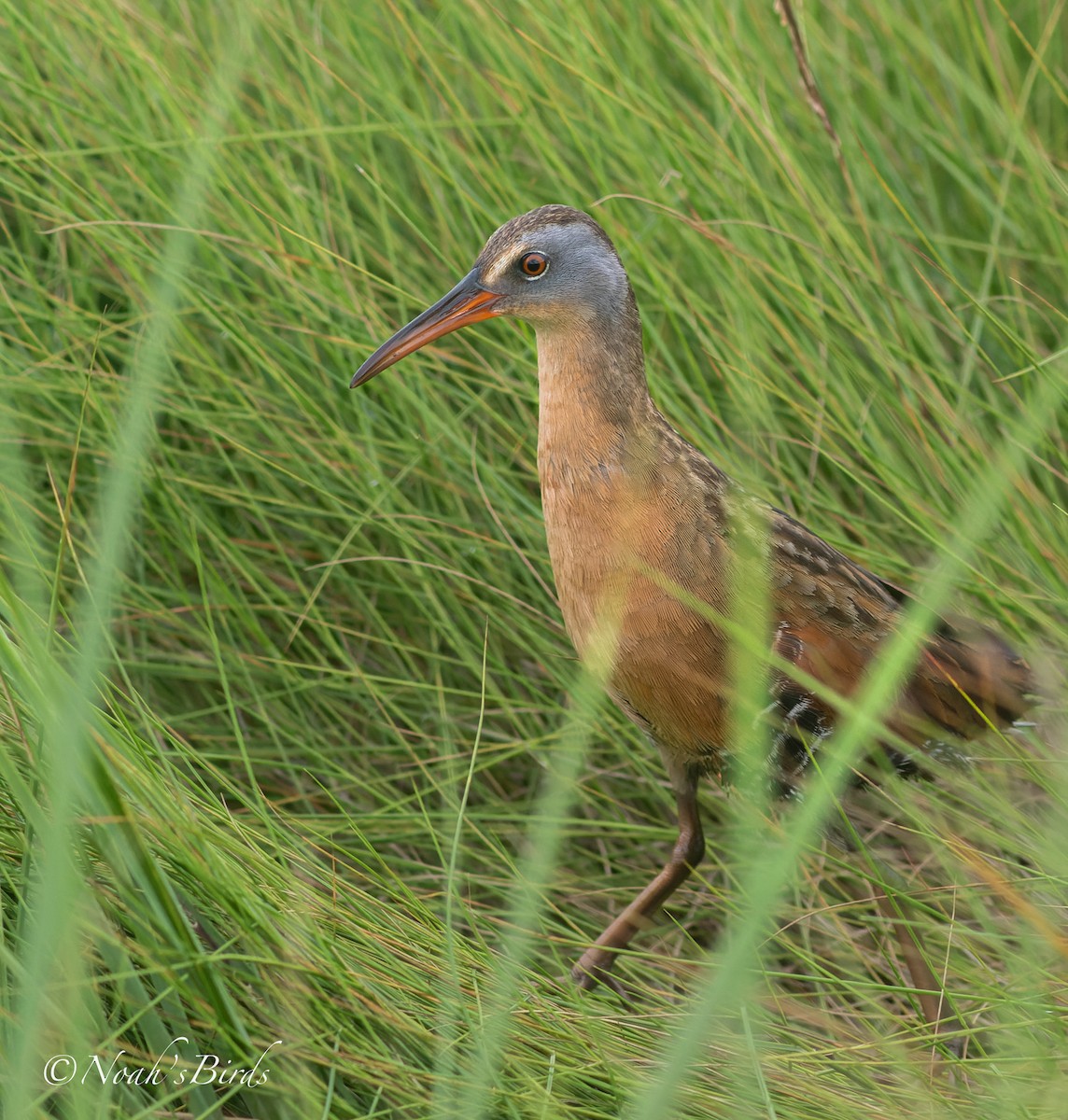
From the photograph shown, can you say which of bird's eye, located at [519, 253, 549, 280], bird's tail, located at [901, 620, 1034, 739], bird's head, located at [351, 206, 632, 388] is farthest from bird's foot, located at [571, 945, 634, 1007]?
bird's eye, located at [519, 253, 549, 280]

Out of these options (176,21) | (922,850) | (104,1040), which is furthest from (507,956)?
(176,21)

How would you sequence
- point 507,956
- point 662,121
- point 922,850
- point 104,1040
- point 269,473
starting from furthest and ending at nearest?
point 662,121, point 269,473, point 922,850, point 104,1040, point 507,956

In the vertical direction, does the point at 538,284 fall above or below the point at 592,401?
above

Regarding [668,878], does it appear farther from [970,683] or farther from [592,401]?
[592,401]

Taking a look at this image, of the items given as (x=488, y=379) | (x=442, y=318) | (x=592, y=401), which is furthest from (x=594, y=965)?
(x=488, y=379)

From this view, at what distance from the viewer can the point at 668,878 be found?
9.25ft

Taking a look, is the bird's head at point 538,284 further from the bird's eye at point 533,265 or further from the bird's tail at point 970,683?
the bird's tail at point 970,683

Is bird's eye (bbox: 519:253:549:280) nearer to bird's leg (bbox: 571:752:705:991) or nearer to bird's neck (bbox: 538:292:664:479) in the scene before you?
bird's neck (bbox: 538:292:664:479)

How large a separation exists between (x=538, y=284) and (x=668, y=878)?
1249 millimetres

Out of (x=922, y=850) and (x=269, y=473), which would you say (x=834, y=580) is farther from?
(x=269, y=473)

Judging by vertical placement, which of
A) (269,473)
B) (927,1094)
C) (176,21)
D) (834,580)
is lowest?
(927,1094)

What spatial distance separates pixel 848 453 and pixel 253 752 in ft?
5.02

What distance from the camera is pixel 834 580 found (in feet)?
8.75

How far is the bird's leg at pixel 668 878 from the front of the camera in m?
2.73
